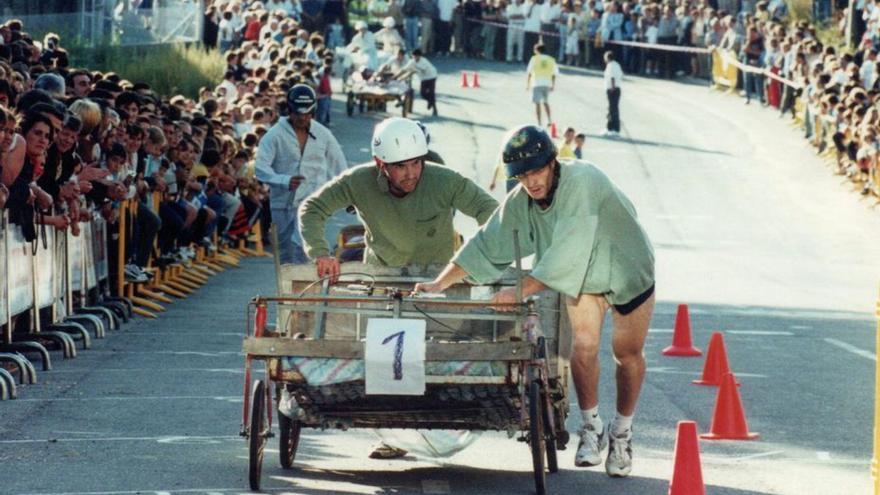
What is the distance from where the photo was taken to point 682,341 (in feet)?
55.7

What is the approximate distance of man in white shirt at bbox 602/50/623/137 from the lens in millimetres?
43969

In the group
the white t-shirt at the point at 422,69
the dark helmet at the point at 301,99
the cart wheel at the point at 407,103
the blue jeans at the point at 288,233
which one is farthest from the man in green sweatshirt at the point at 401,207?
the white t-shirt at the point at 422,69

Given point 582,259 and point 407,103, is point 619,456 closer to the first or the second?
point 582,259

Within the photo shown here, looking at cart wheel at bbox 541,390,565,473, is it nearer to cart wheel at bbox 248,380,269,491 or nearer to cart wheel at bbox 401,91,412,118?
cart wheel at bbox 248,380,269,491

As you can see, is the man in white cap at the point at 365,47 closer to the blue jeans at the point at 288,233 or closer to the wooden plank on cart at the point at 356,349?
the blue jeans at the point at 288,233

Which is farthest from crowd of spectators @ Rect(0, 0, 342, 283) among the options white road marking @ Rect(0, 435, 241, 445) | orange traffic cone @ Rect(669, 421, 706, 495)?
orange traffic cone @ Rect(669, 421, 706, 495)

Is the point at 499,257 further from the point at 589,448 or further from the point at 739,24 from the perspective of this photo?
the point at 739,24

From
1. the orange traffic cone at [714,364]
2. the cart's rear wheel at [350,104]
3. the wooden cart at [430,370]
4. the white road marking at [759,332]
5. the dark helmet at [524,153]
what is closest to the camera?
the wooden cart at [430,370]

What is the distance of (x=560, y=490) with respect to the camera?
33.1ft

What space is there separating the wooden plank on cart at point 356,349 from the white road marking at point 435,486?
81 cm

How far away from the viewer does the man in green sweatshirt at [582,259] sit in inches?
398

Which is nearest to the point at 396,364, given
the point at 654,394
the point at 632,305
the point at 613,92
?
the point at 632,305

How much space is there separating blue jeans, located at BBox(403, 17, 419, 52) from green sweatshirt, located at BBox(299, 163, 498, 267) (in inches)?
1871

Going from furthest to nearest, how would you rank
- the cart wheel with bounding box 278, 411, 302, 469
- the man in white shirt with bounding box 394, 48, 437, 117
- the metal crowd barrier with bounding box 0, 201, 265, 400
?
1. the man in white shirt with bounding box 394, 48, 437, 117
2. the metal crowd barrier with bounding box 0, 201, 265, 400
3. the cart wheel with bounding box 278, 411, 302, 469
